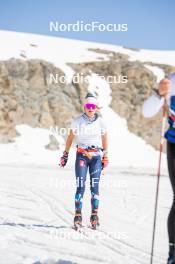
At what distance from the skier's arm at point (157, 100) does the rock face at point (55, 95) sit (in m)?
29.1

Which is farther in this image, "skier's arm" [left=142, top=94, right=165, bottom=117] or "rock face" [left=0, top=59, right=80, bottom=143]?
"rock face" [left=0, top=59, right=80, bottom=143]

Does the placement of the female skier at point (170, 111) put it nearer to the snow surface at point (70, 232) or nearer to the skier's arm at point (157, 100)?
the skier's arm at point (157, 100)

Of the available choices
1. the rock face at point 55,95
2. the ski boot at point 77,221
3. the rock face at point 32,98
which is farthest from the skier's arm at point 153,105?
the rock face at point 32,98

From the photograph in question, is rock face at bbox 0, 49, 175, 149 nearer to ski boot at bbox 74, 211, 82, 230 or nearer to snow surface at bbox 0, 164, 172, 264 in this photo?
snow surface at bbox 0, 164, 172, 264

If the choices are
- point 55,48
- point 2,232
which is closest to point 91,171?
point 2,232

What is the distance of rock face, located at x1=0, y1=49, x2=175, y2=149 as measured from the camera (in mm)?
37031

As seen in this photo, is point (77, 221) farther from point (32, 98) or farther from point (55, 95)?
point (55, 95)

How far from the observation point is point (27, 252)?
16.9ft

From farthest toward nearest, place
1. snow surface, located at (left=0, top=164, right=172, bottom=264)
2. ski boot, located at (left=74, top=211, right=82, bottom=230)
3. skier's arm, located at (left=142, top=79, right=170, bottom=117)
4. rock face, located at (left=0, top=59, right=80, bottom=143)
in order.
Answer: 1. rock face, located at (left=0, top=59, right=80, bottom=143)
2. ski boot, located at (left=74, top=211, right=82, bottom=230)
3. snow surface, located at (left=0, top=164, right=172, bottom=264)
4. skier's arm, located at (left=142, top=79, right=170, bottom=117)

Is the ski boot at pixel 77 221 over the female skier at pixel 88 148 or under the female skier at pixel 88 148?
under

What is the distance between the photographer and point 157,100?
4.26m

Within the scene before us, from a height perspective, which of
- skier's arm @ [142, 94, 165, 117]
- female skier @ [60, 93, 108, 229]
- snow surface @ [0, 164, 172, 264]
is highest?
skier's arm @ [142, 94, 165, 117]

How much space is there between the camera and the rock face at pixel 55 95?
37.0 meters

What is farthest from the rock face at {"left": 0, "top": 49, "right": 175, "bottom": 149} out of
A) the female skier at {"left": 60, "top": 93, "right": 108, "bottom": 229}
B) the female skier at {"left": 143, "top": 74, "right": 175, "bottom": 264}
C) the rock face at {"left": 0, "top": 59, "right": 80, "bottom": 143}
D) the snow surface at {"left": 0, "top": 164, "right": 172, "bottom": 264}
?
the female skier at {"left": 143, "top": 74, "right": 175, "bottom": 264}
